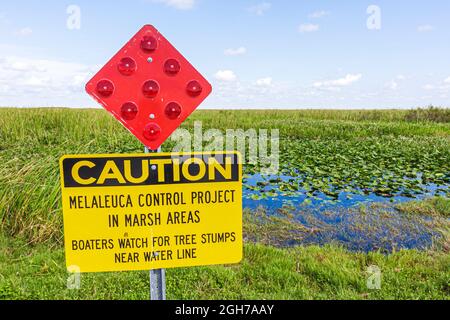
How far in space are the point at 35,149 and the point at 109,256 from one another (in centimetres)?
741

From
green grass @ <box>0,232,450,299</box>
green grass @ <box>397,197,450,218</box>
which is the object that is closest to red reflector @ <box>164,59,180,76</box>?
green grass @ <box>0,232,450,299</box>

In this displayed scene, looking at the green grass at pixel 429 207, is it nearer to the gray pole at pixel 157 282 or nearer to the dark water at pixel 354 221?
the dark water at pixel 354 221

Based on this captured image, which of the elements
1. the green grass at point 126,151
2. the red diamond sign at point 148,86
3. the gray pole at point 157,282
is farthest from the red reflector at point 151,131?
the green grass at point 126,151

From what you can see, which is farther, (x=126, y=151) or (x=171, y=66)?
(x=126, y=151)

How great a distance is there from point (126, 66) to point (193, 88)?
1.24 ft

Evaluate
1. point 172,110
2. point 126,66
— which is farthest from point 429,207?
point 126,66

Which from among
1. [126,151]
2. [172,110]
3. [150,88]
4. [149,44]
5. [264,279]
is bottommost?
[264,279]

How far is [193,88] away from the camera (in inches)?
75.2

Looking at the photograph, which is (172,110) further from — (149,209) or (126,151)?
(126,151)

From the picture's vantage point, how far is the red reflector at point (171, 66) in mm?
1867

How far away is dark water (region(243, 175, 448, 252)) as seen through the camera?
4148 mm

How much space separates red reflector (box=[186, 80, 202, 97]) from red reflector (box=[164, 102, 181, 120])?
104mm

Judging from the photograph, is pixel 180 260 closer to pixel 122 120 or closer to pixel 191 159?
pixel 191 159
